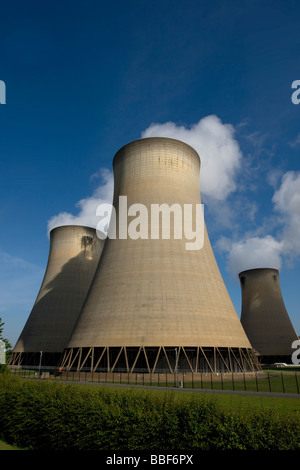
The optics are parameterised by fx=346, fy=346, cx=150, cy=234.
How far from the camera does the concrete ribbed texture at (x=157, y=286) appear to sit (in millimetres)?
22469

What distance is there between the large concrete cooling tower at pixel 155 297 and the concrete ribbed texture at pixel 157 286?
2.6 inches

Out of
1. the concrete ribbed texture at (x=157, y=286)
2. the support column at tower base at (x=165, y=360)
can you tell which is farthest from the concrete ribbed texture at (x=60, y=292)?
the concrete ribbed texture at (x=157, y=286)

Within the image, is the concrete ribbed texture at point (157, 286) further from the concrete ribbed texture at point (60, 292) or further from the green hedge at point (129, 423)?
the concrete ribbed texture at point (60, 292)

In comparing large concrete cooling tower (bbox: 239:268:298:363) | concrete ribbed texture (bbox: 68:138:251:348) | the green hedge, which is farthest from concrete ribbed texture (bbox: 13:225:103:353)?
the green hedge

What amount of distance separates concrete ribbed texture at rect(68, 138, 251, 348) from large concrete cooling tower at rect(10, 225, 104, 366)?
16088 millimetres

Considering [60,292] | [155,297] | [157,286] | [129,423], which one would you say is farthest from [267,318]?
[129,423]

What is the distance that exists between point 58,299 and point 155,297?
2163 cm

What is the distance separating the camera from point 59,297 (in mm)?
41438

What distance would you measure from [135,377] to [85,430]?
45.4 ft

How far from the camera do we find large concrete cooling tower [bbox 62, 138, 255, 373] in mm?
22391

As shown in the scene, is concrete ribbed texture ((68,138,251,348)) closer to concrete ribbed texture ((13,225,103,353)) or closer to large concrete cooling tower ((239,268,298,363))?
concrete ribbed texture ((13,225,103,353))

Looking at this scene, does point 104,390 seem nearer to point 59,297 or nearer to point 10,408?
point 10,408

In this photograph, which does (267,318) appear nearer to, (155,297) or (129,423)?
(155,297)
